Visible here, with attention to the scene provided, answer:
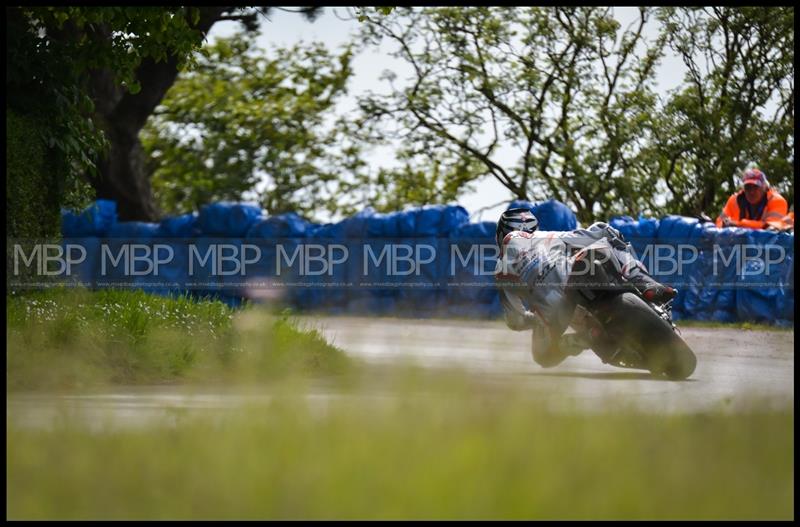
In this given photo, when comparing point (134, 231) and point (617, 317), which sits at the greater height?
point (134, 231)

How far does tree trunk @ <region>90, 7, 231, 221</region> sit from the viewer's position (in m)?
23.6

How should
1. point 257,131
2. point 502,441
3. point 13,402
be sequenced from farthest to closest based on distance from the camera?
point 257,131 < point 13,402 < point 502,441

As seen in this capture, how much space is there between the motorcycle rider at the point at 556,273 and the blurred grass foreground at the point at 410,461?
250cm

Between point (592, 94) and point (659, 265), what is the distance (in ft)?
22.0

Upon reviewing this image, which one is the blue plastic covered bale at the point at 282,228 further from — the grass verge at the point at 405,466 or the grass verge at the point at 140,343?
the grass verge at the point at 405,466

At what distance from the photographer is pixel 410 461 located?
15.9 ft

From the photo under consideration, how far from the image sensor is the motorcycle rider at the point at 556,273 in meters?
9.48

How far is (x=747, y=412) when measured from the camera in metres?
A: 6.50

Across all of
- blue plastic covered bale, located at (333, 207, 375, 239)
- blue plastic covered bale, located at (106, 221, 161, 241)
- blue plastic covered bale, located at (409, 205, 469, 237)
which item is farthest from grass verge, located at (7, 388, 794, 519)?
blue plastic covered bale, located at (106, 221, 161, 241)

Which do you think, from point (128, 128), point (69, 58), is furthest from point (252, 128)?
point (69, 58)

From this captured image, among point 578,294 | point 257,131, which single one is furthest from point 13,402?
point 257,131

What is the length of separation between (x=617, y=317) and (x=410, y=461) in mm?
4798

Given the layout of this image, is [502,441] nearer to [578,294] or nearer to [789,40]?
[578,294]

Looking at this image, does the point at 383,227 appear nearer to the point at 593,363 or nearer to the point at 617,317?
the point at 593,363
